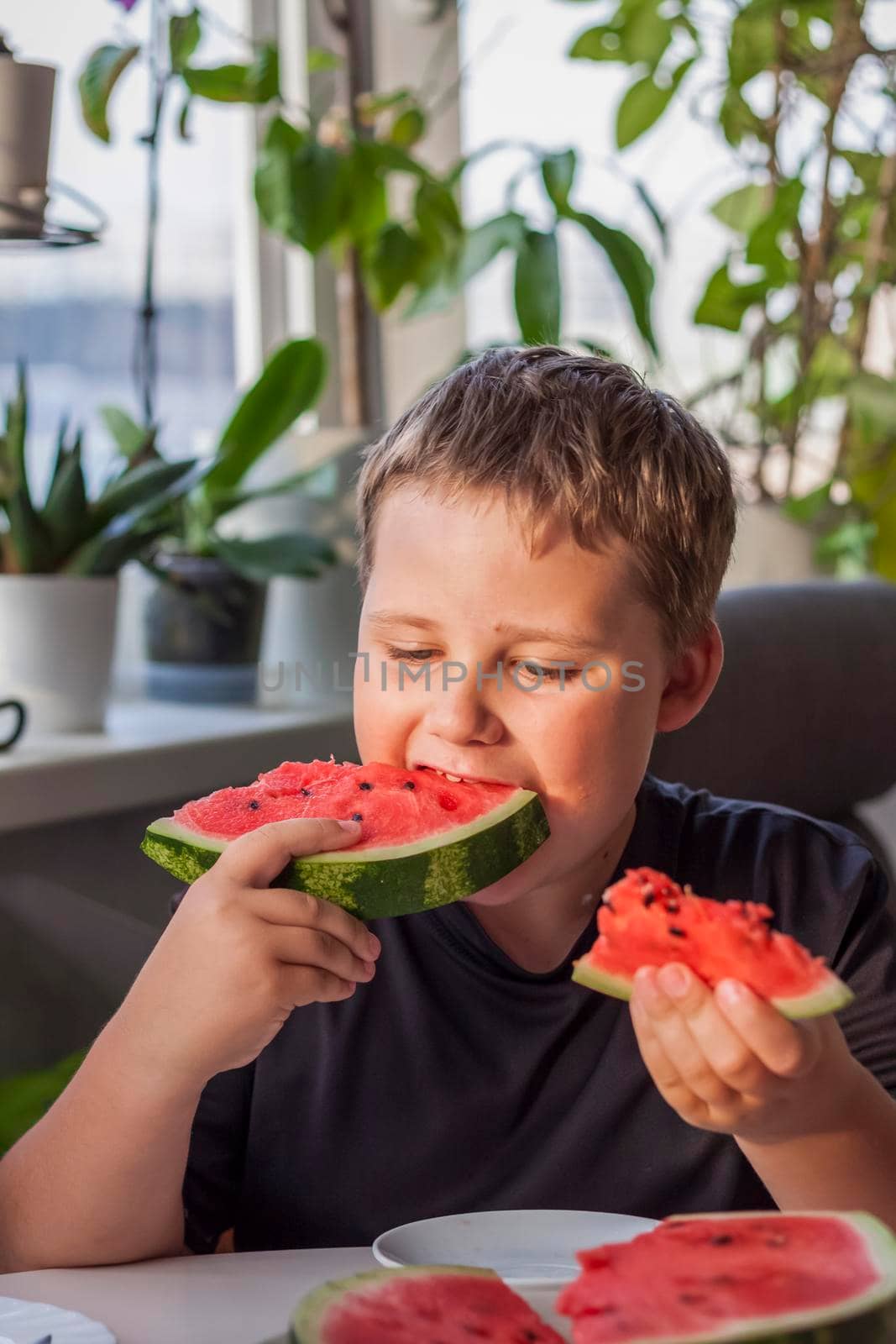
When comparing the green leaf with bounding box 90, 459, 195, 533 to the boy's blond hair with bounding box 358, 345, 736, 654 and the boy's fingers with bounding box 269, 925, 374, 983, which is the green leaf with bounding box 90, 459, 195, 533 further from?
the boy's fingers with bounding box 269, 925, 374, 983

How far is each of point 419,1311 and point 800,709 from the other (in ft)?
4.85

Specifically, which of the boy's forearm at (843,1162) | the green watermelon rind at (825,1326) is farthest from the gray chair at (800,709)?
the green watermelon rind at (825,1326)

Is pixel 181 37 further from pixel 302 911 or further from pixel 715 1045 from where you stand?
pixel 715 1045

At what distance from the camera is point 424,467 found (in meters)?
1.22

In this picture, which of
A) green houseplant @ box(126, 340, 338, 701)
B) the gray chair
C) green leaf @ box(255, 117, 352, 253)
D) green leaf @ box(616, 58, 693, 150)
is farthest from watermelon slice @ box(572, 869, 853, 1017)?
green leaf @ box(616, 58, 693, 150)

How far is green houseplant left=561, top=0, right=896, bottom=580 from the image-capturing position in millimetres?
3225

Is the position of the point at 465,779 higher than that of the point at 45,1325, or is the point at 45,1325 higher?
the point at 465,779

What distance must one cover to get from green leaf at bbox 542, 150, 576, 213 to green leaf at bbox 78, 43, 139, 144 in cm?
78

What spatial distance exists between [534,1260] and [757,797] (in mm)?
1231

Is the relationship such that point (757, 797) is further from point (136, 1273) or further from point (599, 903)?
point (136, 1273)

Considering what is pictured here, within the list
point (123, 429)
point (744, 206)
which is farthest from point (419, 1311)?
point (744, 206)

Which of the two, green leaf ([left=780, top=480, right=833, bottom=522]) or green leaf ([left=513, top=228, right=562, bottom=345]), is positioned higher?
green leaf ([left=513, top=228, right=562, bottom=345])

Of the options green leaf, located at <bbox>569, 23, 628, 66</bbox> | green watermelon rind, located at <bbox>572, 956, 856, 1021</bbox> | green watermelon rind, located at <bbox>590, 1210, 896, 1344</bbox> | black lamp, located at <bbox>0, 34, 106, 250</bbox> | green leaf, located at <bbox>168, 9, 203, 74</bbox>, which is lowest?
green watermelon rind, located at <bbox>590, 1210, 896, 1344</bbox>

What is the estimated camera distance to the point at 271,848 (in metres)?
0.95
